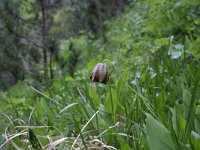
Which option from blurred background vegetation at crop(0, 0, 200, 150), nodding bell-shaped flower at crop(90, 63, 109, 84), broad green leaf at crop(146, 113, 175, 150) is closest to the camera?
broad green leaf at crop(146, 113, 175, 150)

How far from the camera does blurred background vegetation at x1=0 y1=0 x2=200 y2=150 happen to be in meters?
1.15

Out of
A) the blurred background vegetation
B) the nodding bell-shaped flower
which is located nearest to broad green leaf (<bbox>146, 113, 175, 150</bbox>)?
the blurred background vegetation

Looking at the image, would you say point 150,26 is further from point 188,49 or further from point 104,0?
point 104,0

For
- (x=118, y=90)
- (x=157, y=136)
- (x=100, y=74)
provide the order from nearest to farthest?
(x=157, y=136) → (x=100, y=74) → (x=118, y=90)

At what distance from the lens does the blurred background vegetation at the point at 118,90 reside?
1.15 meters

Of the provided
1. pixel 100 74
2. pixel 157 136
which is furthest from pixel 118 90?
pixel 157 136

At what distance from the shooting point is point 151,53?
313 centimetres

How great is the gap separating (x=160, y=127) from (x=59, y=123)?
0.79m

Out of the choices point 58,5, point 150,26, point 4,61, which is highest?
point 58,5

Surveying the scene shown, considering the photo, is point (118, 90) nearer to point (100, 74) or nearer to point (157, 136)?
point (100, 74)

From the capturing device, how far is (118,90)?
1.70 metres

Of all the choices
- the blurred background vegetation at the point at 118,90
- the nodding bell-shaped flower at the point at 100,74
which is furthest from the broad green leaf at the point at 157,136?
the nodding bell-shaped flower at the point at 100,74

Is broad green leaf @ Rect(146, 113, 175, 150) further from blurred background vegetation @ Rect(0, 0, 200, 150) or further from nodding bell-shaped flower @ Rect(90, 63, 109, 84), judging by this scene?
nodding bell-shaped flower @ Rect(90, 63, 109, 84)

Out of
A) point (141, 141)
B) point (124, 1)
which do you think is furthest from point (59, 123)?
point (124, 1)
